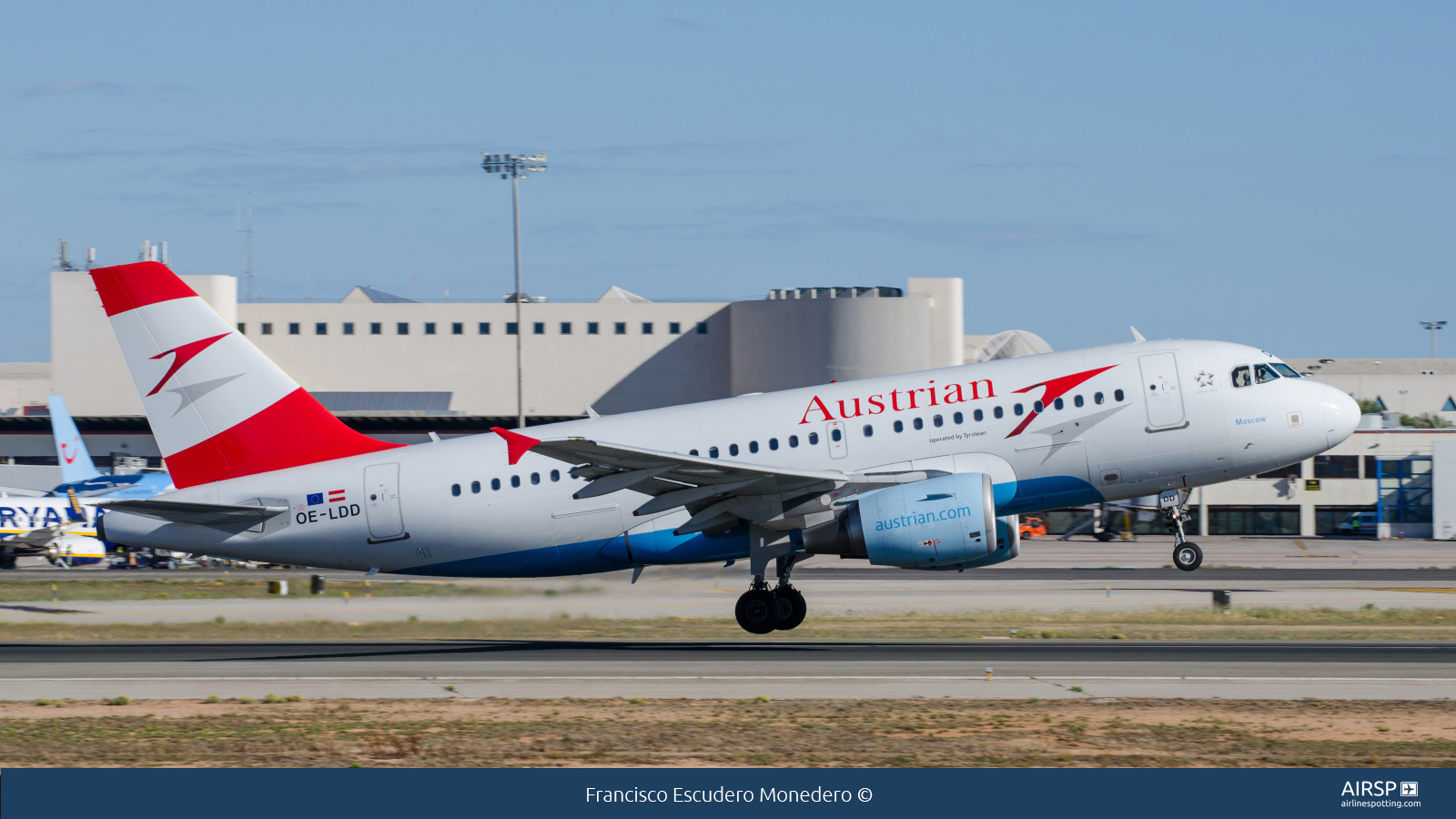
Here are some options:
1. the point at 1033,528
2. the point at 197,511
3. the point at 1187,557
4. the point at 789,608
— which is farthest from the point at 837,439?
the point at 1033,528

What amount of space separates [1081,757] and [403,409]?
86.9 meters

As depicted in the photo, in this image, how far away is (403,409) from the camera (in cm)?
9750

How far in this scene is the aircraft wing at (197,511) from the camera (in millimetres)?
26438

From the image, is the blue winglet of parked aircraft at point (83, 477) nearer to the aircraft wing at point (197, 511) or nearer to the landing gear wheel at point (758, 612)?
the aircraft wing at point (197, 511)

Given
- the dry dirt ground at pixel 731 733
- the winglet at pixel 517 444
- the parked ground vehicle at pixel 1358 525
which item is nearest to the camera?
the dry dirt ground at pixel 731 733

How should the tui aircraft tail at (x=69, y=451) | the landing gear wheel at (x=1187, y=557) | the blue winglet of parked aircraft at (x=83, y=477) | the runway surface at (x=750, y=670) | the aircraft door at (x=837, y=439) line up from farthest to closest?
the tui aircraft tail at (x=69, y=451)
the blue winglet of parked aircraft at (x=83, y=477)
the landing gear wheel at (x=1187, y=557)
the aircraft door at (x=837, y=439)
the runway surface at (x=750, y=670)

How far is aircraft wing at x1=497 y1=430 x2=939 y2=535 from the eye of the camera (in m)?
24.1

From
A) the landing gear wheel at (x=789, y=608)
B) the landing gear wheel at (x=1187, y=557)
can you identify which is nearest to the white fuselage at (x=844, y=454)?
the landing gear wheel at (x=1187, y=557)

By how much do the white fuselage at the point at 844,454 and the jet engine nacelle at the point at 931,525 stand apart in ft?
3.47

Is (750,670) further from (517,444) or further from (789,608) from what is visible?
(517,444)

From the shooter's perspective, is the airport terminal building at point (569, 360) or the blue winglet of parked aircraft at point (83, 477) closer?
the blue winglet of parked aircraft at point (83, 477)

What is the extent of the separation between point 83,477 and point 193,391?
47.0 m

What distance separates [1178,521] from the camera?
27.4 metres
